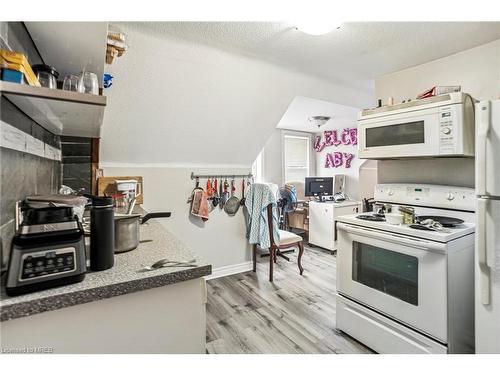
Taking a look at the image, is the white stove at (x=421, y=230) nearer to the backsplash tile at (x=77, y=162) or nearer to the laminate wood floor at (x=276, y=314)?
the laminate wood floor at (x=276, y=314)

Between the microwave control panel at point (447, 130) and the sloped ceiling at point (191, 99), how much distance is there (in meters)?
1.29

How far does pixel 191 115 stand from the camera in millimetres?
2465

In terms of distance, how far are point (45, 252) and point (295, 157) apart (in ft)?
15.7

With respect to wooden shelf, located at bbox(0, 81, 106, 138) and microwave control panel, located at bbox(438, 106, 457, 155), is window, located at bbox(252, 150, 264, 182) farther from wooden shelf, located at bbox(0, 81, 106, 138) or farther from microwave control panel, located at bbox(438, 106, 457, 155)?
wooden shelf, located at bbox(0, 81, 106, 138)

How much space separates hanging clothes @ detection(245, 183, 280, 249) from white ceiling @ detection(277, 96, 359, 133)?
1063 mm

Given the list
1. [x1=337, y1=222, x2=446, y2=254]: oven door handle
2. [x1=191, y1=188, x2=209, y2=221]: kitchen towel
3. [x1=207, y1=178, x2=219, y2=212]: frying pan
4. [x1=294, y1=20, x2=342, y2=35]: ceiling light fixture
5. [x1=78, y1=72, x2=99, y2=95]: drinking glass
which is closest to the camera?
[x1=78, y1=72, x2=99, y2=95]: drinking glass

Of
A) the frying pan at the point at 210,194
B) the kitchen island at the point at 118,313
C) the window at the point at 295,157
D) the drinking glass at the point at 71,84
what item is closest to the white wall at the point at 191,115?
the frying pan at the point at 210,194

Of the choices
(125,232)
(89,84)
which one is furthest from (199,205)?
(89,84)

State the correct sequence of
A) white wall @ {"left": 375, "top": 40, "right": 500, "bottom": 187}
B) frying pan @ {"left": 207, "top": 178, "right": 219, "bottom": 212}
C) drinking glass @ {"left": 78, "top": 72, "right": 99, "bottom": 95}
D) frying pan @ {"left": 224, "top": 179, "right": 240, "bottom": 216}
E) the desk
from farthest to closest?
1. the desk
2. frying pan @ {"left": 224, "top": 179, "right": 240, "bottom": 216}
3. frying pan @ {"left": 207, "top": 178, "right": 219, "bottom": 212}
4. white wall @ {"left": 375, "top": 40, "right": 500, "bottom": 187}
5. drinking glass @ {"left": 78, "top": 72, "right": 99, "bottom": 95}

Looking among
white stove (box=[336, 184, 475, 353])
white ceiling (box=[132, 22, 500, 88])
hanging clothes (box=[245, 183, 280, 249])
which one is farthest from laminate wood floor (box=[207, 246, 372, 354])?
white ceiling (box=[132, 22, 500, 88])

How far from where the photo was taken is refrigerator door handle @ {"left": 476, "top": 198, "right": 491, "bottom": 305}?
1317mm
